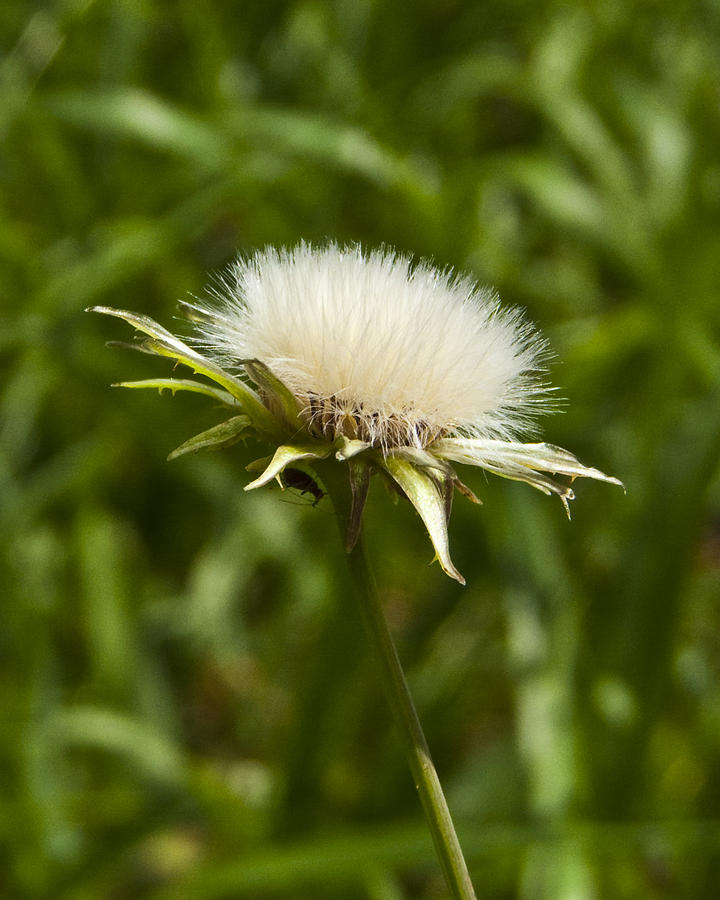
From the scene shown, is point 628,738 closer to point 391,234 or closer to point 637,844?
point 637,844

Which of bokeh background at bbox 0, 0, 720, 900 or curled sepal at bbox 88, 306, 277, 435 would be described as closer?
curled sepal at bbox 88, 306, 277, 435

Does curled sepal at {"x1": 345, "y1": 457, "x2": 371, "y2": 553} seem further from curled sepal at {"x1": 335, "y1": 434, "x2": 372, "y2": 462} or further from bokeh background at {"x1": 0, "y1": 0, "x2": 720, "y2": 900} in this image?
bokeh background at {"x1": 0, "y1": 0, "x2": 720, "y2": 900}

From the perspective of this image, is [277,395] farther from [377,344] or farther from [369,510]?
[369,510]

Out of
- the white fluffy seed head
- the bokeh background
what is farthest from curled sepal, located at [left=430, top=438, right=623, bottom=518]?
the bokeh background

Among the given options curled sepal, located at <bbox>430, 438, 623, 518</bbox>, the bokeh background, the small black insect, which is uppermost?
the bokeh background

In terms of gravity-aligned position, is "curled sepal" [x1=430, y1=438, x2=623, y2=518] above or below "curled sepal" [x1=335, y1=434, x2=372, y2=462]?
above

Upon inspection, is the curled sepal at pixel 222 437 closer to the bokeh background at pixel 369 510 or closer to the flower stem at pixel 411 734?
the flower stem at pixel 411 734
